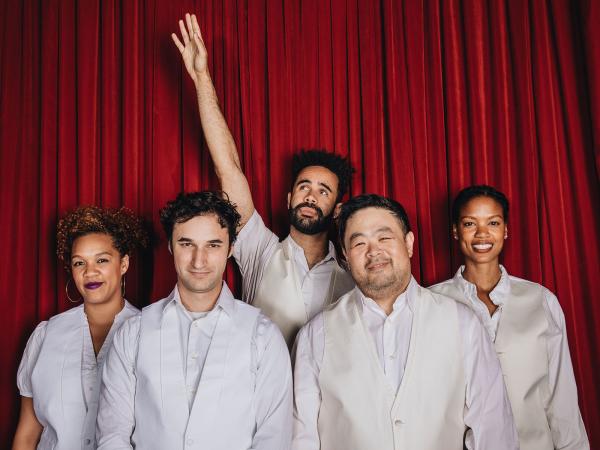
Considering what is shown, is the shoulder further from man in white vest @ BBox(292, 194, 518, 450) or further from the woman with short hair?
man in white vest @ BBox(292, 194, 518, 450)

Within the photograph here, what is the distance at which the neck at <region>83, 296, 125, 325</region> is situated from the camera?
206cm

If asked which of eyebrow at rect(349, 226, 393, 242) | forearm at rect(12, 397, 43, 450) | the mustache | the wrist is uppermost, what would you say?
the wrist

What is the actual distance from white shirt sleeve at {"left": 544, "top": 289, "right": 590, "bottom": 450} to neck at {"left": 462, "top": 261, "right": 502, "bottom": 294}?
0.77 ft

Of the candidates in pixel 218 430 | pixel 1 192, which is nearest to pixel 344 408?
pixel 218 430

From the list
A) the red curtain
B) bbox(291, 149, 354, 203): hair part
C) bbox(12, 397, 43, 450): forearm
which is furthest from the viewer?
the red curtain

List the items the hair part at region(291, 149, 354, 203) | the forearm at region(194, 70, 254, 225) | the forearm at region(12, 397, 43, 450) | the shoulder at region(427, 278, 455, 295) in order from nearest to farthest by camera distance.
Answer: the forearm at region(12, 397, 43, 450) < the shoulder at region(427, 278, 455, 295) < the forearm at region(194, 70, 254, 225) < the hair part at region(291, 149, 354, 203)

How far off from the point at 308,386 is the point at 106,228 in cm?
114

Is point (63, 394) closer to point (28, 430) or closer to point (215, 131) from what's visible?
point (28, 430)

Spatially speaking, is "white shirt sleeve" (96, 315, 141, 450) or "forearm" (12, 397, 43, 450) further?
"forearm" (12, 397, 43, 450)

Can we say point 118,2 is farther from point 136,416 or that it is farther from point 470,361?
point 470,361

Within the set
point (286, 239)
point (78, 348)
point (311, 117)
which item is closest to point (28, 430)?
point (78, 348)

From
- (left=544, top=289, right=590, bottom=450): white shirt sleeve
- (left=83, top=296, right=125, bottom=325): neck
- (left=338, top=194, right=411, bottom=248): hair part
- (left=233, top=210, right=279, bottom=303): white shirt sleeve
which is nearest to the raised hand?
(left=233, top=210, right=279, bottom=303): white shirt sleeve

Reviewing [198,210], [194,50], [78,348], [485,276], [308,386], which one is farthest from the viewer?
[194,50]

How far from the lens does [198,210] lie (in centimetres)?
183
